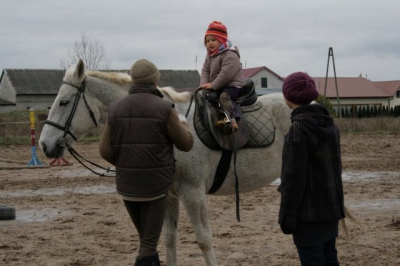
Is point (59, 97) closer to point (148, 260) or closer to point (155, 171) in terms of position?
point (155, 171)

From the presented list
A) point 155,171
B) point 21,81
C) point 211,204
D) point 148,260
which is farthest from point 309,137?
point 21,81

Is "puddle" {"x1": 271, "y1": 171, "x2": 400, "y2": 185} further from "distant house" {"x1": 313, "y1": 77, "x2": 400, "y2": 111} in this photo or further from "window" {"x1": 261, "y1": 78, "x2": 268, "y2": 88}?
"window" {"x1": 261, "y1": 78, "x2": 268, "y2": 88}

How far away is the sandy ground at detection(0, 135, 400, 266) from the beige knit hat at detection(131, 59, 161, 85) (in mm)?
2607

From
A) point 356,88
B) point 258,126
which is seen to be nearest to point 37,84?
point 356,88

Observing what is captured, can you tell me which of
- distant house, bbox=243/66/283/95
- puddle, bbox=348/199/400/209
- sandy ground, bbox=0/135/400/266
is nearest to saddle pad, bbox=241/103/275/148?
sandy ground, bbox=0/135/400/266

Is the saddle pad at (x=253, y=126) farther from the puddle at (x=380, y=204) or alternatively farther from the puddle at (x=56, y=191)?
the puddle at (x=56, y=191)

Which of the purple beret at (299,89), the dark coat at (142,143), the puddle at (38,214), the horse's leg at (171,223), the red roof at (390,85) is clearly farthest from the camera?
the red roof at (390,85)

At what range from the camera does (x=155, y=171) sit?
4000mm

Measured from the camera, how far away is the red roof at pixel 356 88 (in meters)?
70.8

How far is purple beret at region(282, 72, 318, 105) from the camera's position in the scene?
3.65 metres

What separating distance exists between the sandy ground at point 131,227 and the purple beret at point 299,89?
8.19 feet

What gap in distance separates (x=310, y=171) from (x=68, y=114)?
2489 mm

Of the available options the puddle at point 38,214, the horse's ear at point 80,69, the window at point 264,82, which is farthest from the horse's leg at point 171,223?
the window at point 264,82

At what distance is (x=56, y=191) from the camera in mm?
11383
